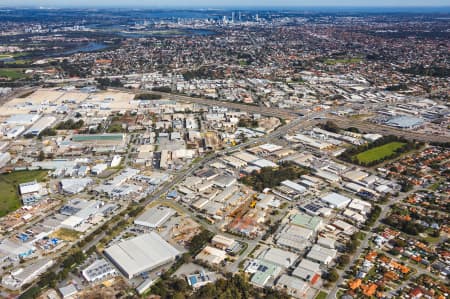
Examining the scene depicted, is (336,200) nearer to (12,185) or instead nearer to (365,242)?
(365,242)

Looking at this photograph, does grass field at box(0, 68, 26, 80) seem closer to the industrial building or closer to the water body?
the industrial building

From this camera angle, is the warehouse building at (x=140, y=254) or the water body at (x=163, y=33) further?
the water body at (x=163, y=33)

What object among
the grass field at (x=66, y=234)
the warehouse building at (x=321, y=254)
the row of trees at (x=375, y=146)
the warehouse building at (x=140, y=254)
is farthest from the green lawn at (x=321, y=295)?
the row of trees at (x=375, y=146)

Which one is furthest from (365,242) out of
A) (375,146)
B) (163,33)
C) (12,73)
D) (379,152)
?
(163,33)

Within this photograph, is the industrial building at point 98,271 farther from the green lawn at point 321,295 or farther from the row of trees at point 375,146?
the row of trees at point 375,146

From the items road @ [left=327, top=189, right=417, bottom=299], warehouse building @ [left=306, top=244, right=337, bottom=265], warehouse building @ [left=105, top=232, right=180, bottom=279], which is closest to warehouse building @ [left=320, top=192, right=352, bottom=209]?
road @ [left=327, top=189, right=417, bottom=299]
